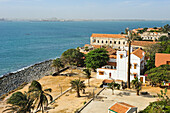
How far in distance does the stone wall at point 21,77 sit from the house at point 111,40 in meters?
27.7

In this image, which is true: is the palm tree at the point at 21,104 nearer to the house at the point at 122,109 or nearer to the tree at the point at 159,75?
the house at the point at 122,109

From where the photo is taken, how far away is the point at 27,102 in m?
17.9

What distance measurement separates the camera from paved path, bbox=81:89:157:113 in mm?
21891

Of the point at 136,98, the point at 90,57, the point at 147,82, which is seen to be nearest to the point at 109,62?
the point at 90,57

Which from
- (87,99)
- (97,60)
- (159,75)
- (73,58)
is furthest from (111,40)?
(87,99)

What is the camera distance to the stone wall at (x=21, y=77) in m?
39.0

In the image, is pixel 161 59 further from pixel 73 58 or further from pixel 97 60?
pixel 73 58

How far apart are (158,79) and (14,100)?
68.4ft

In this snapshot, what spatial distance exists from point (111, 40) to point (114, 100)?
169 ft

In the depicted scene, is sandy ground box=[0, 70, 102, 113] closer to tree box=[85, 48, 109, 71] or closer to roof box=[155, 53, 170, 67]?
tree box=[85, 48, 109, 71]

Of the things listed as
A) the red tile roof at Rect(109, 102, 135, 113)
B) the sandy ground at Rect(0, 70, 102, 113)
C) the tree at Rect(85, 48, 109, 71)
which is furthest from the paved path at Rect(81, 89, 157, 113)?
the tree at Rect(85, 48, 109, 71)

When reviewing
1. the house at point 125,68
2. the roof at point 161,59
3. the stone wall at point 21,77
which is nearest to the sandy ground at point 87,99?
the house at point 125,68

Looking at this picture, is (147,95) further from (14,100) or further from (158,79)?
(14,100)

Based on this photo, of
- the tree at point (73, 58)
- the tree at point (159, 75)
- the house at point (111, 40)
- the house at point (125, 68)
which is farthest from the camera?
the house at point (111, 40)
